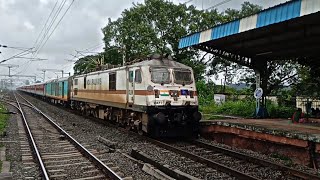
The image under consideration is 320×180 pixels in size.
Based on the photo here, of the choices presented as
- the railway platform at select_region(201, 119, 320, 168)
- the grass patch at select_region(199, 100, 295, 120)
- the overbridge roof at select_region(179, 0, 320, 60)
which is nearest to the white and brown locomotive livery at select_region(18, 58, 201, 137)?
the railway platform at select_region(201, 119, 320, 168)

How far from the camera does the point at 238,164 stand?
10.1m

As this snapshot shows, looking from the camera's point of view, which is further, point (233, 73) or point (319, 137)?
point (233, 73)

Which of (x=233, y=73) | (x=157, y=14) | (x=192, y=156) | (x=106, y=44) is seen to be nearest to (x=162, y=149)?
(x=192, y=156)

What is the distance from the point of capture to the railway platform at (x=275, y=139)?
10055mm

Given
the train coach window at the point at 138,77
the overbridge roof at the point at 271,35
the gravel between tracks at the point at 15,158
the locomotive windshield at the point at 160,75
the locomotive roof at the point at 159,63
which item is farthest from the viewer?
the locomotive roof at the point at 159,63

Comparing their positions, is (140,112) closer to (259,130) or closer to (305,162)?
(259,130)

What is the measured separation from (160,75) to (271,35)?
5161 millimetres

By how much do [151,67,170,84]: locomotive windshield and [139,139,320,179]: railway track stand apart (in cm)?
248

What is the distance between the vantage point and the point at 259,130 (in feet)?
39.0

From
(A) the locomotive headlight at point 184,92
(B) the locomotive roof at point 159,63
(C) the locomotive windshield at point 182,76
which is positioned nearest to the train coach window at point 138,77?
(B) the locomotive roof at point 159,63

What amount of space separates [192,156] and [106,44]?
38.8 meters

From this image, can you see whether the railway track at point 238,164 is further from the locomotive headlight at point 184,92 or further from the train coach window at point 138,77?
the train coach window at point 138,77

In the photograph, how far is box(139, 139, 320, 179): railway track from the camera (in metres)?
8.70

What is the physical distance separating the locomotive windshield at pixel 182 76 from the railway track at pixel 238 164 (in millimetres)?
2729
